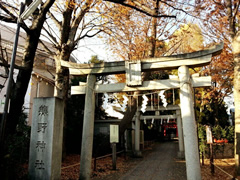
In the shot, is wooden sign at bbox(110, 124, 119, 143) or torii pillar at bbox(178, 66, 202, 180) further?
wooden sign at bbox(110, 124, 119, 143)

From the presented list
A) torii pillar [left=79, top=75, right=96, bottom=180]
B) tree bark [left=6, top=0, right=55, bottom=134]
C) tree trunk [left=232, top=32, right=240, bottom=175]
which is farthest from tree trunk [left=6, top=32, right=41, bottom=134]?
tree trunk [left=232, top=32, right=240, bottom=175]

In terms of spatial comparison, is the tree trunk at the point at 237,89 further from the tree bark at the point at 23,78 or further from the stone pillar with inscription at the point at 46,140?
the tree bark at the point at 23,78

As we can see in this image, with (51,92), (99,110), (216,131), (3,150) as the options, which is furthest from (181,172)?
(51,92)

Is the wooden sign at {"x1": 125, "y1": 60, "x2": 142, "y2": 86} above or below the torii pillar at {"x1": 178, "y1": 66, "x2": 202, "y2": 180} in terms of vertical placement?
above

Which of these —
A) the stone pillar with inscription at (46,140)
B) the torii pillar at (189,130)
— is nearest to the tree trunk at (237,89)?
the torii pillar at (189,130)

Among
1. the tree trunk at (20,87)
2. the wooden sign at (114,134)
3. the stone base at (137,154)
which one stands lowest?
the stone base at (137,154)

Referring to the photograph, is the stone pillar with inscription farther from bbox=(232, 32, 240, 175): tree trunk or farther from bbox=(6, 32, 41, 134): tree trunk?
bbox=(232, 32, 240, 175): tree trunk

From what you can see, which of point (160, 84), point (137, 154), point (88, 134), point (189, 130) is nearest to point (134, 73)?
point (160, 84)

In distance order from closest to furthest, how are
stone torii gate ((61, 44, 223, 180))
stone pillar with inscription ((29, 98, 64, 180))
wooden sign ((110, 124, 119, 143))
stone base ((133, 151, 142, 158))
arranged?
1. stone pillar with inscription ((29, 98, 64, 180))
2. stone torii gate ((61, 44, 223, 180))
3. wooden sign ((110, 124, 119, 143))
4. stone base ((133, 151, 142, 158))

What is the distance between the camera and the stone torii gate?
723 centimetres

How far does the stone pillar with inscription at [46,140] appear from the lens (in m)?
6.69

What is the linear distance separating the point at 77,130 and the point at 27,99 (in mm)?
4955

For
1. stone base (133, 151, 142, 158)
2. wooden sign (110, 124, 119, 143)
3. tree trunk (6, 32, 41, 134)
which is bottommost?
stone base (133, 151, 142, 158)

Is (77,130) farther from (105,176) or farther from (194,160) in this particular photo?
(194,160)
